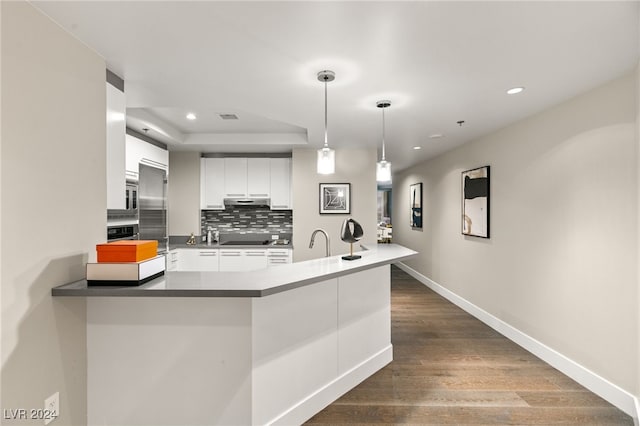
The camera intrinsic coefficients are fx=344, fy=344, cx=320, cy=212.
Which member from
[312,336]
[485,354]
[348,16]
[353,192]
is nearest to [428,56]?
[348,16]

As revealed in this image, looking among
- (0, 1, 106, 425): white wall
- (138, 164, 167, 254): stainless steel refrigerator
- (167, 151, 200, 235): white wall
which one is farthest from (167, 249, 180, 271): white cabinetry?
(0, 1, 106, 425): white wall

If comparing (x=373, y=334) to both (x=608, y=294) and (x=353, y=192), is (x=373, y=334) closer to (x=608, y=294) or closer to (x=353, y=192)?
(x=608, y=294)

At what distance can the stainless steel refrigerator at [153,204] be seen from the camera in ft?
14.9

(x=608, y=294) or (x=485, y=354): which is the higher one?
(x=608, y=294)

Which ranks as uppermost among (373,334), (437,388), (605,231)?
(605,231)

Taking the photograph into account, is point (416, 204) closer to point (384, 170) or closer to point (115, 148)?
point (384, 170)

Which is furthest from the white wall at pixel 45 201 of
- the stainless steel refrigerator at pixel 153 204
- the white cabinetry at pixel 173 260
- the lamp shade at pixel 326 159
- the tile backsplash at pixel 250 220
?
the tile backsplash at pixel 250 220

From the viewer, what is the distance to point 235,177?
568 centimetres

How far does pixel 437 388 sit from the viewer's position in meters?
2.71

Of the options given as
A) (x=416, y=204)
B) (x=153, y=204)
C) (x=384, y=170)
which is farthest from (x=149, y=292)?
(x=416, y=204)

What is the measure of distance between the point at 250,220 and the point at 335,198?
Result: 1.66 metres

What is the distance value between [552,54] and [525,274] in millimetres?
2248

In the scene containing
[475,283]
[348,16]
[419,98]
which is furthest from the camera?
[475,283]

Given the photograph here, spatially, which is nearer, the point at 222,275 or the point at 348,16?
the point at 348,16
